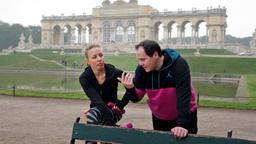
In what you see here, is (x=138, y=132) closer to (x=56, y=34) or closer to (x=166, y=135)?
(x=166, y=135)

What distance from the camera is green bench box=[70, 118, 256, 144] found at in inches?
133

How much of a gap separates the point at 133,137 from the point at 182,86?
643 mm

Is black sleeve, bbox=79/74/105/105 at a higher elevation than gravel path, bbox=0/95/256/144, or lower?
higher

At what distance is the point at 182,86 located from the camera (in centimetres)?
387

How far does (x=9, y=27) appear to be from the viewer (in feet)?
305

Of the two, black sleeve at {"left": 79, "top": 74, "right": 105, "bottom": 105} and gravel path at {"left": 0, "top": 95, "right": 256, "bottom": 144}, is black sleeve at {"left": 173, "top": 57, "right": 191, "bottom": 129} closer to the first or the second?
black sleeve at {"left": 79, "top": 74, "right": 105, "bottom": 105}

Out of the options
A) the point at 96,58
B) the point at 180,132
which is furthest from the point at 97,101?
the point at 180,132

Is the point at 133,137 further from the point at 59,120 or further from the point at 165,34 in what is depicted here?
the point at 165,34

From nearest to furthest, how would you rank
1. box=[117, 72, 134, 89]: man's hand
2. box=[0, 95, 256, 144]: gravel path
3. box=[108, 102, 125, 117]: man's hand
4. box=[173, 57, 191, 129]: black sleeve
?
box=[173, 57, 191, 129]: black sleeve < box=[117, 72, 134, 89]: man's hand < box=[108, 102, 125, 117]: man's hand < box=[0, 95, 256, 144]: gravel path

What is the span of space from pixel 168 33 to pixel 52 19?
963 inches

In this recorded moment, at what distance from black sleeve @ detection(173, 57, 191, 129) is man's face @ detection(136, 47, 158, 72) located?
21 centimetres

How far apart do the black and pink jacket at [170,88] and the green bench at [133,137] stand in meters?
0.20

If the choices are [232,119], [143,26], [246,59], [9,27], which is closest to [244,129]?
[232,119]

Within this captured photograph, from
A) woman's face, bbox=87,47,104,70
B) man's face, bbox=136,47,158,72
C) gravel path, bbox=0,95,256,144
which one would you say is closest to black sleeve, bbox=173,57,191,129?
man's face, bbox=136,47,158,72
